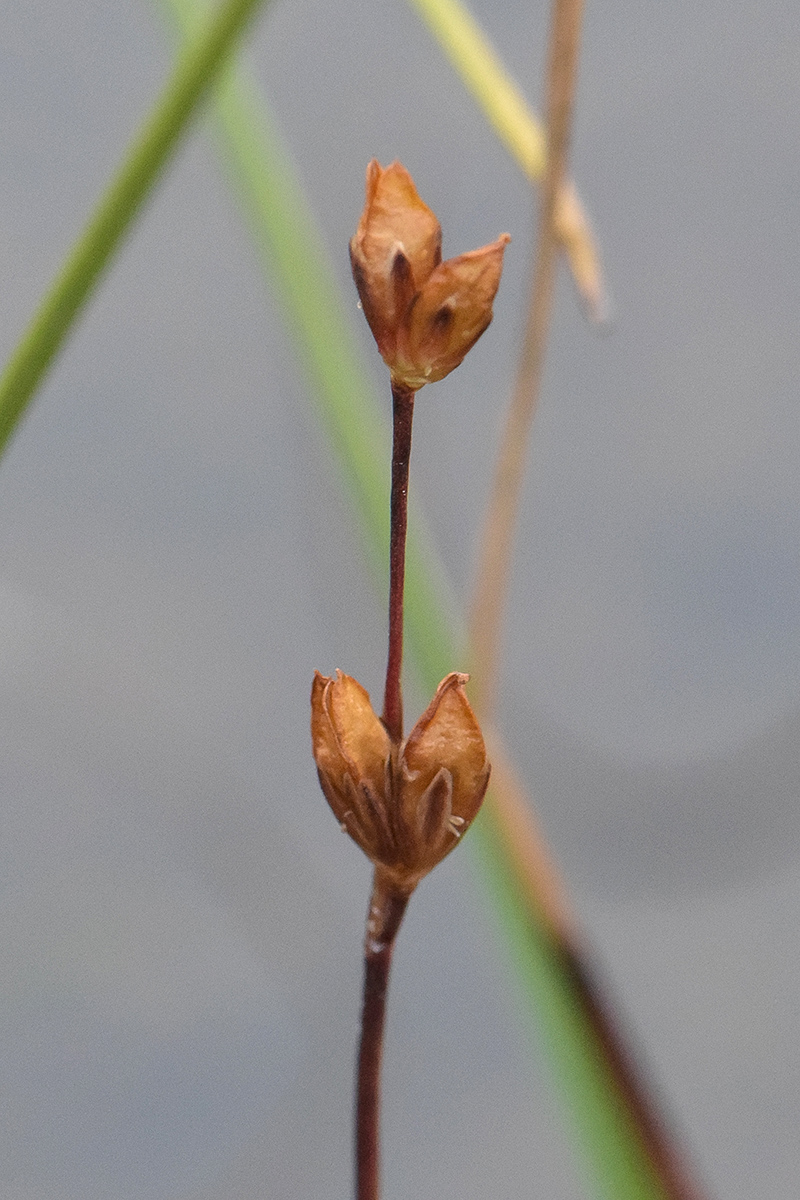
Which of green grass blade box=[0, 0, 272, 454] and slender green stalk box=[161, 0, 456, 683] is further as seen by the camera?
slender green stalk box=[161, 0, 456, 683]

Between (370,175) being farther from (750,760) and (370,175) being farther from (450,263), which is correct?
(750,760)

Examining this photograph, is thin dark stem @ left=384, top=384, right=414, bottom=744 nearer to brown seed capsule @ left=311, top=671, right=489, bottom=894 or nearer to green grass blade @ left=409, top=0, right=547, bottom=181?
brown seed capsule @ left=311, top=671, right=489, bottom=894

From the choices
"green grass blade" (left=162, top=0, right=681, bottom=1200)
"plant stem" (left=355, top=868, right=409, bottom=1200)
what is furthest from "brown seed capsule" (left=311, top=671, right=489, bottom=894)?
"green grass blade" (left=162, top=0, right=681, bottom=1200)

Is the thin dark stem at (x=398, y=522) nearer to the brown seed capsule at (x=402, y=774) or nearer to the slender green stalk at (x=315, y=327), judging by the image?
the brown seed capsule at (x=402, y=774)

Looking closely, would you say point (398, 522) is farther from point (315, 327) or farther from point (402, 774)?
point (315, 327)

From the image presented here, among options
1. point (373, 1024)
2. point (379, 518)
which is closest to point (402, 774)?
point (373, 1024)

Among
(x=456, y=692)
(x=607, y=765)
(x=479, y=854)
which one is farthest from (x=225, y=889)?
(x=456, y=692)
